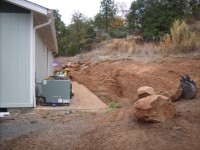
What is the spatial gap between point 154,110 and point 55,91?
4.13 m

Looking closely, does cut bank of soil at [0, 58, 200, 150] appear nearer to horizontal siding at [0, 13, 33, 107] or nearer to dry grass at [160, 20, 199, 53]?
horizontal siding at [0, 13, 33, 107]

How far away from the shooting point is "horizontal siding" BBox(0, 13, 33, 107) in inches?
364

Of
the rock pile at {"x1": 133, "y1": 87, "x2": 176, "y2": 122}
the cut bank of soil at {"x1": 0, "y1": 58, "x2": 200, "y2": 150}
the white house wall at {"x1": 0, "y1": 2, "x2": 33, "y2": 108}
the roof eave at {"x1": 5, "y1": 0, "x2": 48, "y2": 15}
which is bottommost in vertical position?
the cut bank of soil at {"x1": 0, "y1": 58, "x2": 200, "y2": 150}

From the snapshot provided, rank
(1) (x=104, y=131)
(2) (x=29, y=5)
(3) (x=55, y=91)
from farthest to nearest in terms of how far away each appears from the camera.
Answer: (3) (x=55, y=91), (2) (x=29, y=5), (1) (x=104, y=131)

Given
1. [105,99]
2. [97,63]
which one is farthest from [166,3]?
[105,99]

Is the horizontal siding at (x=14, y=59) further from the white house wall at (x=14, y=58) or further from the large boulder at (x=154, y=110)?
the large boulder at (x=154, y=110)

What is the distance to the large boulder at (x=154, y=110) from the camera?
22.0ft

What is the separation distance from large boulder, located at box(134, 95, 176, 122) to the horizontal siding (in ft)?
12.2

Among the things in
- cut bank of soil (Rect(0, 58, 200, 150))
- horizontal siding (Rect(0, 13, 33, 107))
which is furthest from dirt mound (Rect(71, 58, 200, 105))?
horizontal siding (Rect(0, 13, 33, 107))

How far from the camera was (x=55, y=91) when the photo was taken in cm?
1009

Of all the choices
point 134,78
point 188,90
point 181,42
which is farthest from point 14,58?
point 181,42

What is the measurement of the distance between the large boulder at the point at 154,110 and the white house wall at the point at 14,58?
3709 millimetres

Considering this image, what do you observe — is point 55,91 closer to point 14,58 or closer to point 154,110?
point 14,58

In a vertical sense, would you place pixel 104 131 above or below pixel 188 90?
below
